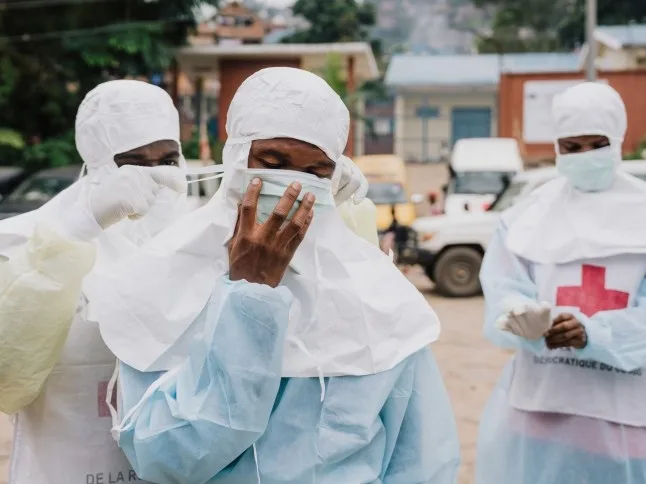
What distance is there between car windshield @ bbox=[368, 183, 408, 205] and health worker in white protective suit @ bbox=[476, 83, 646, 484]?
11532 mm

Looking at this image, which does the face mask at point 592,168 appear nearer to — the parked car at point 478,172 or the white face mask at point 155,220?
the white face mask at point 155,220

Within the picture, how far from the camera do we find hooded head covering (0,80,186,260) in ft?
8.72

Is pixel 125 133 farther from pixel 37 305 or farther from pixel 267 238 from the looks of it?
pixel 267 238

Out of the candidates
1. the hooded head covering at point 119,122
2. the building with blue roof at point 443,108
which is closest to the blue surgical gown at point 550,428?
the hooded head covering at point 119,122

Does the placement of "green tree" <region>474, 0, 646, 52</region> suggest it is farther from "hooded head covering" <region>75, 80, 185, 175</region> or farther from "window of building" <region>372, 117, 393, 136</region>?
"hooded head covering" <region>75, 80, 185, 175</region>

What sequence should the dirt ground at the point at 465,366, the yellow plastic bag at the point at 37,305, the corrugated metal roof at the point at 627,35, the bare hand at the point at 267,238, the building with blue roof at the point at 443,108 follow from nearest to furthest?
the bare hand at the point at 267,238 < the yellow plastic bag at the point at 37,305 < the dirt ground at the point at 465,366 < the corrugated metal roof at the point at 627,35 < the building with blue roof at the point at 443,108

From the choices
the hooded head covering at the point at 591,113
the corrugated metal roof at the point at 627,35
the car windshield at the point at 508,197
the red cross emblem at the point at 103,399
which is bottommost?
the car windshield at the point at 508,197

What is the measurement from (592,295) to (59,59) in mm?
20117

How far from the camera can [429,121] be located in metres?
40.8

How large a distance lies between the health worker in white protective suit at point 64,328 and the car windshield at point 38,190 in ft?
30.5

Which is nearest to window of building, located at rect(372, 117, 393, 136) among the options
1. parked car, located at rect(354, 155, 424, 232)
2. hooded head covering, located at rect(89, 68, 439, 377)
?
parked car, located at rect(354, 155, 424, 232)

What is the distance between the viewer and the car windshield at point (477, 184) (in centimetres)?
1717

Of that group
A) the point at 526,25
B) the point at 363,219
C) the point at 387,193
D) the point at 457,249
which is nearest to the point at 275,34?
the point at 526,25

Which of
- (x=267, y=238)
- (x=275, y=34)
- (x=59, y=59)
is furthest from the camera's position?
(x=275, y=34)
